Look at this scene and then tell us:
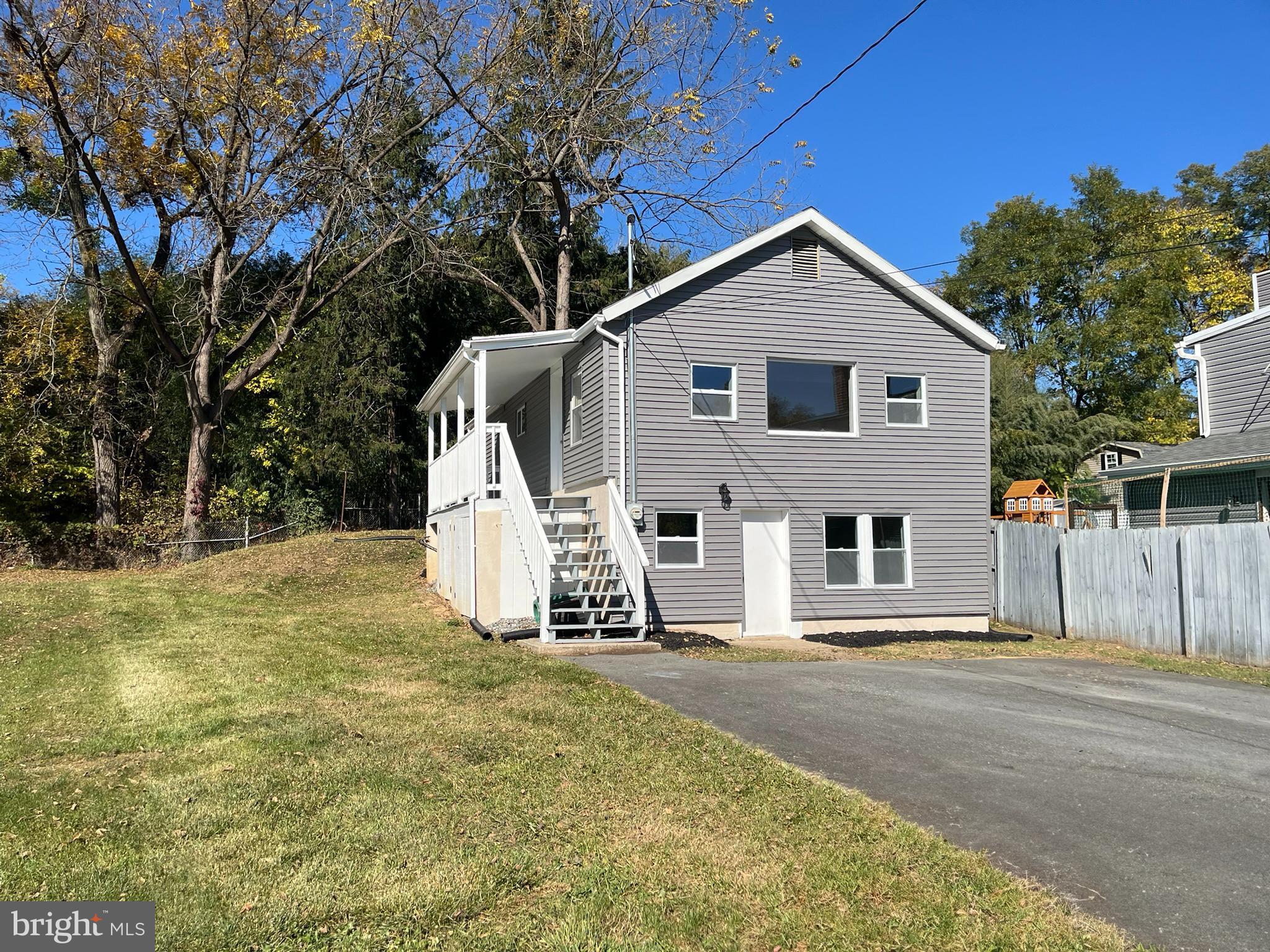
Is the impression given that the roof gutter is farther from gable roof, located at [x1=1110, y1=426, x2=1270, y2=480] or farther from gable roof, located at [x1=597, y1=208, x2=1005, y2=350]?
gable roof, located at [x1=597, y1=208, x2=1005, y2=350]

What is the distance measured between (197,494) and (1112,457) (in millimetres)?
26501

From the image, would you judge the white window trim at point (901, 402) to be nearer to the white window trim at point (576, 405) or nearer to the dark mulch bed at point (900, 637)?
the dark mulch bed at point (900, 637)

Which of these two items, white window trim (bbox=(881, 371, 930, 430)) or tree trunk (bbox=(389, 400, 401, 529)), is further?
tree trunk (bbox=(389, 400, 401, 529))

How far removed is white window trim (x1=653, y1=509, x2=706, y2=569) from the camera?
47.2 ft

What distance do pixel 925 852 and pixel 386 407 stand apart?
26942 millimetres

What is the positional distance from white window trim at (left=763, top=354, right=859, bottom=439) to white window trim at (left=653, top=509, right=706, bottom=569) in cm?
190

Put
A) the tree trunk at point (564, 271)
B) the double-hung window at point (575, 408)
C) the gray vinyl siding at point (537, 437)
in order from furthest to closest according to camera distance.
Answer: the tree trunk at point (564, 271), the gray vinyl siding at point (537, 437), the double-hung window at point (575, 408)

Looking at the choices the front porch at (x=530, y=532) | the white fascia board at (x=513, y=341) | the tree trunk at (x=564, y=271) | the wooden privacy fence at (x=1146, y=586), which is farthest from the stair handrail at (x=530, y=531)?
the tree trunk at (x=564, y=271)

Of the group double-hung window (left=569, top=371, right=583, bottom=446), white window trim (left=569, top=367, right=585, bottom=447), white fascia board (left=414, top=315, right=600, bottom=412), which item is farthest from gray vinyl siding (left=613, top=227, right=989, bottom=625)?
double-hung window (left=569, top=371, right=583, bottom=446)

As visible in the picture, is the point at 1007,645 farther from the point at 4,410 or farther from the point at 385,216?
the point at 4,410

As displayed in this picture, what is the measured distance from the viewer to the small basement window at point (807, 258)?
51.0 ft

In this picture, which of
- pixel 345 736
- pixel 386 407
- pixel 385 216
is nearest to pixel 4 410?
pixel 386 407

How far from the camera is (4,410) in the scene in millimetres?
26453

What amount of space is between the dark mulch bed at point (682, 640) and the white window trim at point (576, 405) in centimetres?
396
